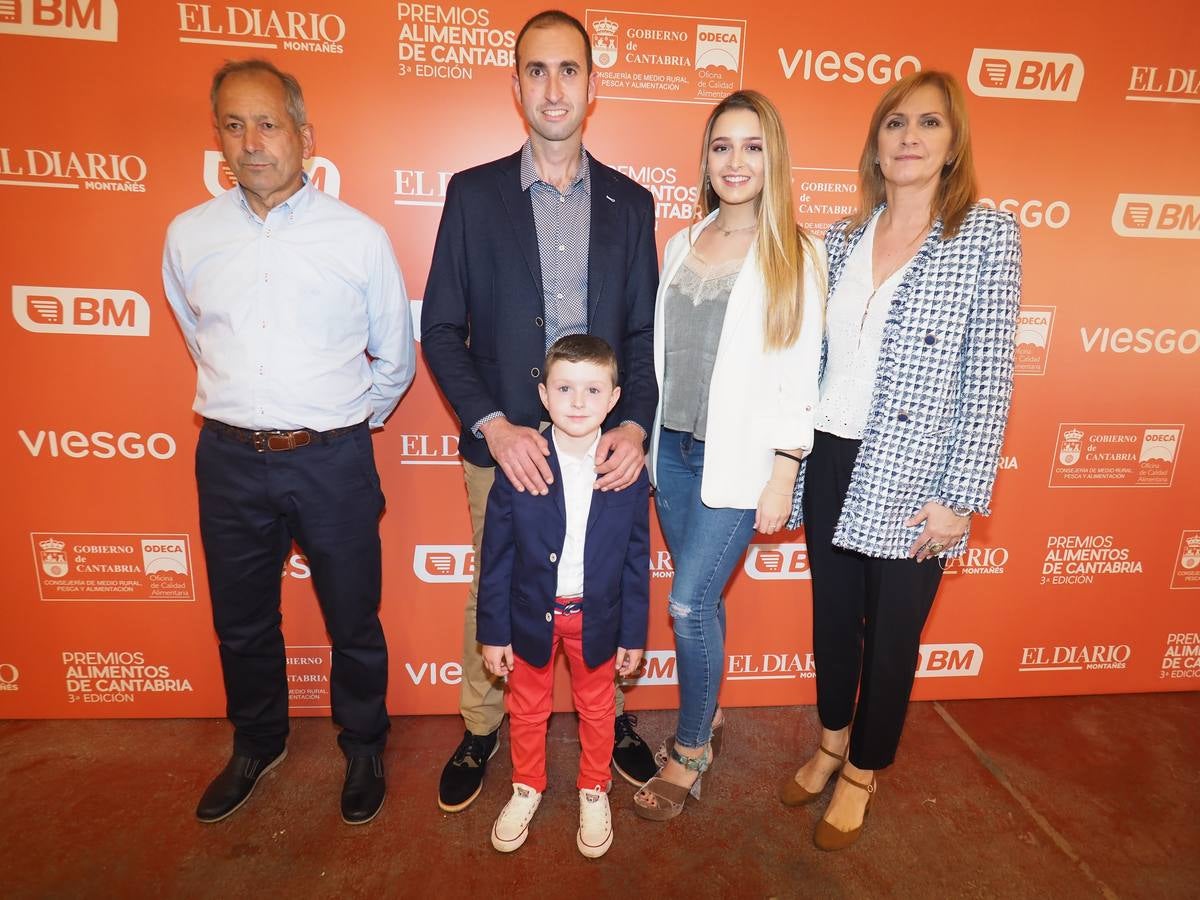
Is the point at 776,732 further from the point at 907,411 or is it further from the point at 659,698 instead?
the point at 907,411

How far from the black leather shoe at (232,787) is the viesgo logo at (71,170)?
80.6 inches

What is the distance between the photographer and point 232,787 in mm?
2361

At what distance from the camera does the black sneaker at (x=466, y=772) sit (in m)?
2.38

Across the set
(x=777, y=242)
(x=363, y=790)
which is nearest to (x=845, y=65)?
(x=777, y=242)

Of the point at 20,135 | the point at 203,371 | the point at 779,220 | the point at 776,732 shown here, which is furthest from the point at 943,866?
the point at 20,135

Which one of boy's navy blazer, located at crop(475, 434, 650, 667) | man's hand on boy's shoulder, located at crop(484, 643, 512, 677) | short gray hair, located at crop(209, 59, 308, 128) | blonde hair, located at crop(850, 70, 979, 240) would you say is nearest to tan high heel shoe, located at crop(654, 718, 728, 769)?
boy's navy blazer, located at crop(475, 434, 650, 667)

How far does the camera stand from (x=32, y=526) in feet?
8.70

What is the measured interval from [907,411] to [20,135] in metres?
3.03

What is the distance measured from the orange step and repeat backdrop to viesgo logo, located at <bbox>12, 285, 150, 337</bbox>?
0.4 inches

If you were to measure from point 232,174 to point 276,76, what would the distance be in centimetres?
54

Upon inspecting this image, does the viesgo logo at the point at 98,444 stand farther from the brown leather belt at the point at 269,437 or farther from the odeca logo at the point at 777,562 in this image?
the odeca logo at the point at 777,562

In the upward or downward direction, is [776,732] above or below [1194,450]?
below

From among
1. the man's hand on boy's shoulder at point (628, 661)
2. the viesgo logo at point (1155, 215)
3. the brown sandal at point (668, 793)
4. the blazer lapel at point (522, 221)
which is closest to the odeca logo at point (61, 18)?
the blazer lapel at point (522, 221)

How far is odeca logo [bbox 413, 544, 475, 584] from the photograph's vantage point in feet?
9.25
